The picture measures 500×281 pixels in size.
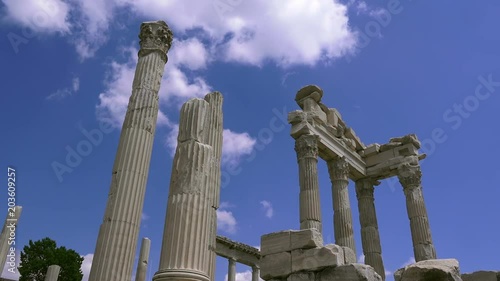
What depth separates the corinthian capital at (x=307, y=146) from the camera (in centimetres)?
2016

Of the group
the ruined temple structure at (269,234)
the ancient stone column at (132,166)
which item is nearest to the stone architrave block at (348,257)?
the ruined temple structure at (269,234)

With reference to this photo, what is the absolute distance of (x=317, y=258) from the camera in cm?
906

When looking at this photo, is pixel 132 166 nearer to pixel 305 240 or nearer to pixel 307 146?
pixel 305 240

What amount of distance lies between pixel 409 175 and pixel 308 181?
22.8ft

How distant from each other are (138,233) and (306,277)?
18.4 ft

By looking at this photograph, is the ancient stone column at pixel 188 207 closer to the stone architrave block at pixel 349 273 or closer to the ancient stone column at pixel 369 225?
the stone architrave block at pixel 349 273

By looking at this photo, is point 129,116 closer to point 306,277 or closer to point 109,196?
point 109,196

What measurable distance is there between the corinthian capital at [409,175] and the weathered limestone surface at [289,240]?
48.8ft

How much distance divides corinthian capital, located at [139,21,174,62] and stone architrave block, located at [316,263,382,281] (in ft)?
32.6

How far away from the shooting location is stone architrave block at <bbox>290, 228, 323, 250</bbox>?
9.36 m

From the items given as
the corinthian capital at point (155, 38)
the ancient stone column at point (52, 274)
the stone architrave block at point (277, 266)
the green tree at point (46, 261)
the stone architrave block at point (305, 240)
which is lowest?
the stone architrave block at point (277, 266)

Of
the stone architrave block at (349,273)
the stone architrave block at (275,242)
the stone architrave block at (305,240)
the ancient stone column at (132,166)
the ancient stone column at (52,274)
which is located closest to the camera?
the stone architrave block at (349,273)

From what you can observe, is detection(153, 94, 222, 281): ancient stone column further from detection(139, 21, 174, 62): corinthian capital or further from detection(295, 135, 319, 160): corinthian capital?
detection(295, 135, 319, 160): corinthian capital

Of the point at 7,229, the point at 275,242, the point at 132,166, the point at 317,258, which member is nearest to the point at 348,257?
the point at 317,258
